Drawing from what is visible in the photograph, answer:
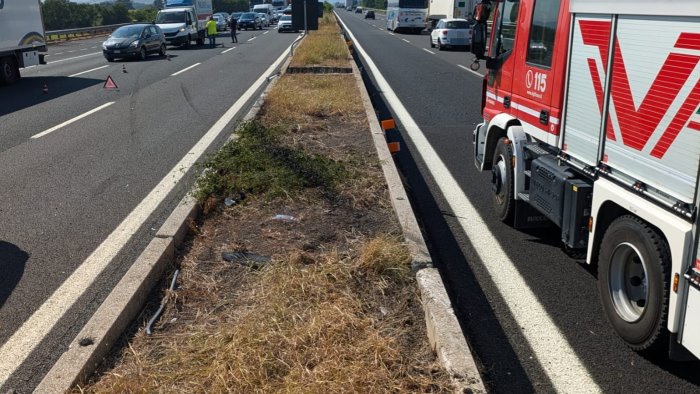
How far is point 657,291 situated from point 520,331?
99 centimetres

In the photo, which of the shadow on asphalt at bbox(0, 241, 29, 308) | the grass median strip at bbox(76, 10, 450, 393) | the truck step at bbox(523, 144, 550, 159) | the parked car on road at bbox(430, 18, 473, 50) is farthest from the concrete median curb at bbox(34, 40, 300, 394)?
the parked car on road at bbox(430, 18, 473, 50)

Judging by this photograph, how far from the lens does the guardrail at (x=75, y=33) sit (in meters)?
44.0

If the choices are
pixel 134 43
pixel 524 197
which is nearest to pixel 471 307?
pixel 524 197

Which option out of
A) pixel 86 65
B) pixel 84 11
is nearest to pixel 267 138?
pixel 86 65

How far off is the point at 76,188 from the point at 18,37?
1335cm

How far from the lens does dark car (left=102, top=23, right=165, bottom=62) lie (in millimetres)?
27500

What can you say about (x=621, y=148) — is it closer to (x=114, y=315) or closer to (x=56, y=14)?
(x=114, y=315)

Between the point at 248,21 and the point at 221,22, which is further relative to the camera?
the point at 248,21

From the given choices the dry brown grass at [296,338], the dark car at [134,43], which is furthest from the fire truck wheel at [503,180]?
the dark car at [134,43]

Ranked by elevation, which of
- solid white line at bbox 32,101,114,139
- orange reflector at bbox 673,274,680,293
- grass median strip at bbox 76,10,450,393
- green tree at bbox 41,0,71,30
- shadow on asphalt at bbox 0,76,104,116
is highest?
green tree at bbox 41,0,71,30

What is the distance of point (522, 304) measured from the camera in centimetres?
490

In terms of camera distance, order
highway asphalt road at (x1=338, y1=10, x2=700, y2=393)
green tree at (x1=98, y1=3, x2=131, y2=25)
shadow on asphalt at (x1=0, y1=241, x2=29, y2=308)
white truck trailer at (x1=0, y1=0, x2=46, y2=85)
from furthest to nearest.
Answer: green tree at (x1=98, y1=3, x2=131, y2=25), white truck trailer at (x1=0, y1=0, x2=46, y2=85), shadow on asphalt at (x1=0, y1=241, x2=29, y2=308), highway asphalt road at (x1=338, y1=10, x2=700, y2=393)

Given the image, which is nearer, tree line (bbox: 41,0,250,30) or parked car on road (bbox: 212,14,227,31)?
tree line (bbox: 41,0,250,30)

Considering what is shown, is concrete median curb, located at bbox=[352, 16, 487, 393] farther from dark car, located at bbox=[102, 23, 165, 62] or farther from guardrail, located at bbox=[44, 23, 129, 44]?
guardrail, located at bbox=[44, 23, 129, 44]
